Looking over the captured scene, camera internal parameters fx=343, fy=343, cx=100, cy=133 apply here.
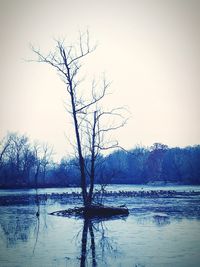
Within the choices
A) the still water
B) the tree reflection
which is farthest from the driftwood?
the tree reflection

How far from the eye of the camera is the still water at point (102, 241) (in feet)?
29.0

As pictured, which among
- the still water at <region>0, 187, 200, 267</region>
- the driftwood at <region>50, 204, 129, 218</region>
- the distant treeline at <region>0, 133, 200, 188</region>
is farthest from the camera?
the distant treeline at <region>0, 133, 200, 188</region>

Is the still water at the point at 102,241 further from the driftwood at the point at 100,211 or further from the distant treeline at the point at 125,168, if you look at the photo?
the distant treeline at the point at 125,168

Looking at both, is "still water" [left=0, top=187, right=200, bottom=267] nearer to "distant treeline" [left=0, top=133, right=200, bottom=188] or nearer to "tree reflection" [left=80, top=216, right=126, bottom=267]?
"tree reflection" [left=80, top=216, right=126, bottom=267]

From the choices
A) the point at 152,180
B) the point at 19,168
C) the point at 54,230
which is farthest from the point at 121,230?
the point at 152,180

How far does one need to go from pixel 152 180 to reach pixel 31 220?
62121 mm

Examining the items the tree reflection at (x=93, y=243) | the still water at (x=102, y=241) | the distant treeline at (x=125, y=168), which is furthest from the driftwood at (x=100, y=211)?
the distant treeline at (x=125, y=168)

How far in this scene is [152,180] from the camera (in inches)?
3041

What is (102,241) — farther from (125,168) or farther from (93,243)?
(125,168)

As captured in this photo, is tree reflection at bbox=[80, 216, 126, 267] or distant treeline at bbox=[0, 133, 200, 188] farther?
distant treeline at bbox=[0, 133, 200, 188]

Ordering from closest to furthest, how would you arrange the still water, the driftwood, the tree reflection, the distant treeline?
the still water → the tree reflection → the driftwood → the distant treeline

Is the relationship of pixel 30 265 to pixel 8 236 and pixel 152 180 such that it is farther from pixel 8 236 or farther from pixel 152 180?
pixel 152 180

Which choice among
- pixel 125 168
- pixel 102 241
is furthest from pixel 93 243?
pixel 125 168

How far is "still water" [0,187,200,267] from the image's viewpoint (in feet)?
29.0
